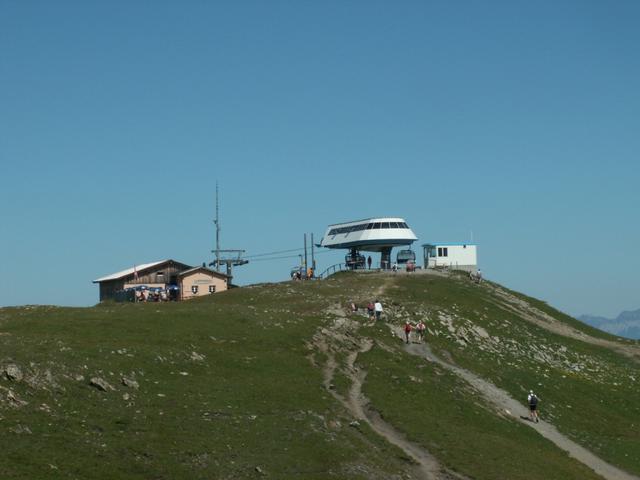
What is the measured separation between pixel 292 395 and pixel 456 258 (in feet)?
239

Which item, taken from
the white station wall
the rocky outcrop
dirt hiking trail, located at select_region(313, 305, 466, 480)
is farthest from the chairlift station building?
the rocky outcrop

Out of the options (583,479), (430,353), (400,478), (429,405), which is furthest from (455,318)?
(400,478)

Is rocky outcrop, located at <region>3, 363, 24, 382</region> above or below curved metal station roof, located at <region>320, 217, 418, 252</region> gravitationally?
below

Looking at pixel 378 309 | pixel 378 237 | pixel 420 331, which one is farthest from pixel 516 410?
pixel 378 237

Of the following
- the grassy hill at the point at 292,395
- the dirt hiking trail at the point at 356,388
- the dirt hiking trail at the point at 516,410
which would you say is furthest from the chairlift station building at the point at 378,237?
the dirt hiking trail at the point at 516,410

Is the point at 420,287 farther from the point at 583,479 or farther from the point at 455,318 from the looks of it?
the point at 583,479

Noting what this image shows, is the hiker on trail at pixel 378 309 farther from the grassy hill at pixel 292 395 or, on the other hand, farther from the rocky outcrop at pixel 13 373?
the rocky outcrop at pixel 13 373

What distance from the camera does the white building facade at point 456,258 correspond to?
415ft

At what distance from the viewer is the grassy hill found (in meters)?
44.1

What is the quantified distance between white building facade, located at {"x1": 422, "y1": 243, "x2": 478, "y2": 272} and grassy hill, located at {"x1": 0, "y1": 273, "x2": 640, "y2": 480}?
32663mm

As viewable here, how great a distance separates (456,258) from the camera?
415 feet

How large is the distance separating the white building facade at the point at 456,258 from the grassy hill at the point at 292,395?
32.7m

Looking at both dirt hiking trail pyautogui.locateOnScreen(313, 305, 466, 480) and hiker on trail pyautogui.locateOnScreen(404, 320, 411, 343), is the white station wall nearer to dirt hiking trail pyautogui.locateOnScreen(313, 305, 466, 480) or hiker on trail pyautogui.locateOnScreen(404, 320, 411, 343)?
dirt hiking trail pyautogui.locateOnScreen(313, 305, 466, 480)

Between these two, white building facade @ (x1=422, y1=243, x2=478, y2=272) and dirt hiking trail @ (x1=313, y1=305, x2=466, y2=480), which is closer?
dirt hiking trail @ (x1=313, y1=305, x2=466, y2=480)
